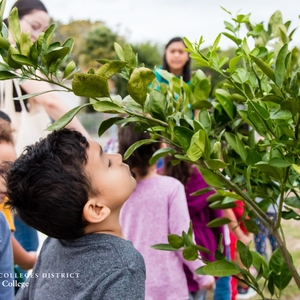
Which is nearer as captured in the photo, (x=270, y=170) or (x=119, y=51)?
(x=270, y=170)

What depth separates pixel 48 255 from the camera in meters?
1.29

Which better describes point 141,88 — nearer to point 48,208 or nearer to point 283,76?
point 283,76

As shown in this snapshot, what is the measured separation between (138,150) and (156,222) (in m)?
0.34

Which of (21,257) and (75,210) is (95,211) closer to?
(75,210)

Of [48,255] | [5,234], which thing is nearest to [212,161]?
[48,255]

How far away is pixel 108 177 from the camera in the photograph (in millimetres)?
1243

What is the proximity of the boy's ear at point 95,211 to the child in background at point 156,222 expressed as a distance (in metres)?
0.95

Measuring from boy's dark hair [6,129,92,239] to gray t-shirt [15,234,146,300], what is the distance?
2.0 inches

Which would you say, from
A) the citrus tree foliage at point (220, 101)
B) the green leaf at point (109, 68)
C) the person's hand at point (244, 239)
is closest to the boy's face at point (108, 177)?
the citrus tree foliage at point (220, 101)

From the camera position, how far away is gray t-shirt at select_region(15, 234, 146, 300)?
3.59 feet

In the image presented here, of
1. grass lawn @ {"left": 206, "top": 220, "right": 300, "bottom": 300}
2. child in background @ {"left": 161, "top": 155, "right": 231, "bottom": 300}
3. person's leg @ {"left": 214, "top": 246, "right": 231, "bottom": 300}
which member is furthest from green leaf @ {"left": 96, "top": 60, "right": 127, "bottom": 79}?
grass lawn @ {"left": 206, "top": 220, "right": 300, "bottom": 300}

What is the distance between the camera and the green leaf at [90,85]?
2.77ft

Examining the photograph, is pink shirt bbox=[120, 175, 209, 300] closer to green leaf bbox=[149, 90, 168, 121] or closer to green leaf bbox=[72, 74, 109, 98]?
green leaf bbox=[149, 90, 168, 121]

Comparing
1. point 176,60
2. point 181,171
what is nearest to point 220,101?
point 181,171
